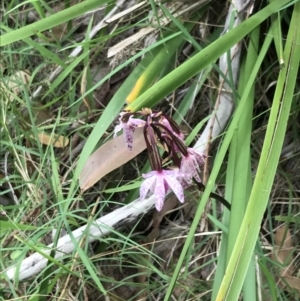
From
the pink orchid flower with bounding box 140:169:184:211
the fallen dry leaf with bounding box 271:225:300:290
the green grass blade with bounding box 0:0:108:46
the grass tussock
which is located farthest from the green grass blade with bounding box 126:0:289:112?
the fallen dry leaf with bounding box 271:225:300:290

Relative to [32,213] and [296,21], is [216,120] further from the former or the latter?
[32,213]

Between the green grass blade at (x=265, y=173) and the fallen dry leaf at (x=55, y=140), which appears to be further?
the fallen dry leaf at (x=55, y=140)

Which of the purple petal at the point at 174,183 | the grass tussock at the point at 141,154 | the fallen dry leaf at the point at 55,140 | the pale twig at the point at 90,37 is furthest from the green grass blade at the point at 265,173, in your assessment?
the fallen dry leaf at the point at 55,140

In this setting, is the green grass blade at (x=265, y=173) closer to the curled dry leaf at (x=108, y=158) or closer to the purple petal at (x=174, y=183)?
the purple petal at (x=174, y=183)

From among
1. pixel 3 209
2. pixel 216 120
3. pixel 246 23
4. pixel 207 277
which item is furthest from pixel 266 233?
pixel 3 209

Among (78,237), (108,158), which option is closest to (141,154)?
(108,158)

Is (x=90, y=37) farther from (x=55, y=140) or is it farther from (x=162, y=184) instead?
(x=162, y=184)

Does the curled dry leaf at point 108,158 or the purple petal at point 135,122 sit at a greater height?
the purple petal at point 135,122

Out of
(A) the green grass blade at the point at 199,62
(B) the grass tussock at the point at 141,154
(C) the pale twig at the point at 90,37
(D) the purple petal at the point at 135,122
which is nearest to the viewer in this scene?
(D) the purple petal at the point at 135,122

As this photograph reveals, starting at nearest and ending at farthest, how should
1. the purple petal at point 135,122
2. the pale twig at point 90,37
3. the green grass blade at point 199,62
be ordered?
1. the purple petal at point 135,122
2. the green grass blade at point 199,62
3. the pale twig at point 90,37
